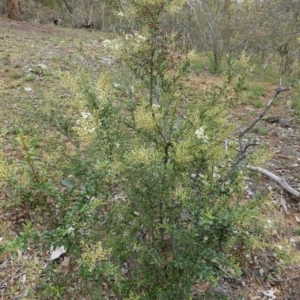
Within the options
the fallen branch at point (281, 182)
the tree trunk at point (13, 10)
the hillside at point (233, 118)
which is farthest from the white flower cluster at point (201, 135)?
the tree trunk at point (13, 10)

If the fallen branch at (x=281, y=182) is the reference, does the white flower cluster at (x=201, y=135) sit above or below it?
above

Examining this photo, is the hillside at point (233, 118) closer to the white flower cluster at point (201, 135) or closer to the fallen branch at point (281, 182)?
the fallen branch at point (281, 182)

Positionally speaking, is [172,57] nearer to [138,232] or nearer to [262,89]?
[138,232]

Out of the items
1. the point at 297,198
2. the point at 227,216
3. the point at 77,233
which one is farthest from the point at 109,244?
the point at 297,198

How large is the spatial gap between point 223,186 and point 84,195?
0.85m

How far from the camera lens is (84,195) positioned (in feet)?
4.73

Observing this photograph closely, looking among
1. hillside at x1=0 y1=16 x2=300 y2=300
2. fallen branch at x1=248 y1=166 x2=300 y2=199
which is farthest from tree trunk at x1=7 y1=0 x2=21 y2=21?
fallen branch at x1=248 y1=166 x2=300 y2=199

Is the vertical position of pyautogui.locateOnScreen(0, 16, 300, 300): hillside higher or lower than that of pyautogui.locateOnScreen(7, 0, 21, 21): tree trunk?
A: lower

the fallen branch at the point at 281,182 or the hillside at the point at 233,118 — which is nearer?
the hillside at the point at 233,118

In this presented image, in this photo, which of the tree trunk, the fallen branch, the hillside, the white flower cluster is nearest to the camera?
the white flower cluster

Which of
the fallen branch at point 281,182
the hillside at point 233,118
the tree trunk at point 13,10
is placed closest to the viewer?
the hillside at point 233,118

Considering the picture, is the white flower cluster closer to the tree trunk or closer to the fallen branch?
the fallen branch

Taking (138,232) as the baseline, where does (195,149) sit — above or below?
above

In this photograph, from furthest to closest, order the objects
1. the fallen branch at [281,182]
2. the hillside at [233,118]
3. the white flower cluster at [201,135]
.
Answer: the fallen branch at [281,182], the hillside at [233,118], the white flower cluster at [201,135]
